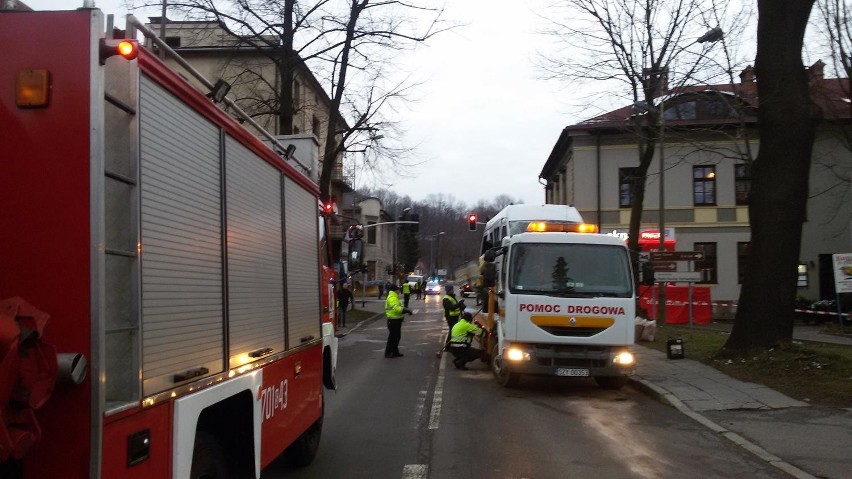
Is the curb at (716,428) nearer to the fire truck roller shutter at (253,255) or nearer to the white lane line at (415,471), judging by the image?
the white lane line at (415,471)

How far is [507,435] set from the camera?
8.38 metres

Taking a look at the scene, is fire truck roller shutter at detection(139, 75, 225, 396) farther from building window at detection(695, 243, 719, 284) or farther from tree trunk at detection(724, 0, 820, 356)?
building window at detection(695, 243, 719, 284)

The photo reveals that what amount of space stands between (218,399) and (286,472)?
3066 mm

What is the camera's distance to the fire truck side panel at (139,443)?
8.97 feet

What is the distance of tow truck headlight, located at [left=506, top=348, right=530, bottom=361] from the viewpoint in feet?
37.7

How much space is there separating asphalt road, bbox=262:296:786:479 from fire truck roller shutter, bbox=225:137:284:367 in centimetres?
218

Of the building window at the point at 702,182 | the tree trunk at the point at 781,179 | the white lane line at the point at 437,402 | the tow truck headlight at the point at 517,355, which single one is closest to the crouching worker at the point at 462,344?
the white lane line at the point at 437,402

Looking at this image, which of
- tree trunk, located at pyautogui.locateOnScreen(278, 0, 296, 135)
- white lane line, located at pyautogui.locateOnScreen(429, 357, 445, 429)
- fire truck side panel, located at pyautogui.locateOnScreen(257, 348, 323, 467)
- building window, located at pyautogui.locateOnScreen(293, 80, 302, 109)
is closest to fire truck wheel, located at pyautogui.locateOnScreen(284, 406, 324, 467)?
fire truck side panel, located at pyautogui.locateOnScreen(257, 348, 323, 467)

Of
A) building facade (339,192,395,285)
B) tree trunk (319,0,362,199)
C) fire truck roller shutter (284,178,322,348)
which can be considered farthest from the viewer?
building facade (339,192,395,285)

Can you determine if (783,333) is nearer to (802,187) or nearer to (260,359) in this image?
(802,187)

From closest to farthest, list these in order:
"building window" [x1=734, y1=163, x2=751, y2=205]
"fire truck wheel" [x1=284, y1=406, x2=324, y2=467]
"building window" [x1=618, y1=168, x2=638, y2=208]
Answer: "fire truck wheel" [x1=284, y1=406, x2=324, y2=467] → "building window" [x1=734, y1=163, x2=751, y2=205] → "building window" [x1=618, y1=168, x2=638, y2=208]

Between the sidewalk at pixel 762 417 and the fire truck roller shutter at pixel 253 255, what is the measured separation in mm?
5057

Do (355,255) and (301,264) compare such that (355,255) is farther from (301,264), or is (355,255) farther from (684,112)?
(684,112)

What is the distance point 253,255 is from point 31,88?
6.74 ft
